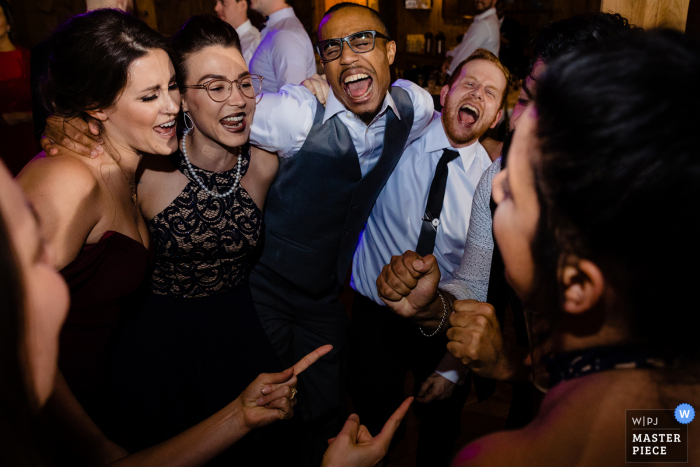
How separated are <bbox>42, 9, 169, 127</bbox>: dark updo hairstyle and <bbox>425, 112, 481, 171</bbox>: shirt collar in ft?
3.67

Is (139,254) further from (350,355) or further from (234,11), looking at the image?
(234,11)

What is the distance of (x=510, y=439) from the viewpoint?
599mm

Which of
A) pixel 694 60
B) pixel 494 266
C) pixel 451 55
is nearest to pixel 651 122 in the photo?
pixel 694 60

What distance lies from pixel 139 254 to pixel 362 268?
38.5 inches

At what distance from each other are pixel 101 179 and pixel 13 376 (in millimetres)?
1088

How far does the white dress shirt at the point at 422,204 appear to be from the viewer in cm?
188

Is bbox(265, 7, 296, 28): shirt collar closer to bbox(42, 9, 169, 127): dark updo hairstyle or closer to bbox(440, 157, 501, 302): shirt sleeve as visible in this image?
bbox(42, 9, 169, 127): dark updo hairstyle

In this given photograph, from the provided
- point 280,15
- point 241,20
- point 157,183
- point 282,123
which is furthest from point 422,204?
point 241,20

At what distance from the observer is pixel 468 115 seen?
1.96 metres

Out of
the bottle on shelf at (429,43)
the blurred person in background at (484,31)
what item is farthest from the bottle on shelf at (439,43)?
the blurred person in background at (484,31)

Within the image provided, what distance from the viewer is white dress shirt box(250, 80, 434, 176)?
5.65ft

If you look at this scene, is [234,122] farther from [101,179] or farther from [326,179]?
[101,179]

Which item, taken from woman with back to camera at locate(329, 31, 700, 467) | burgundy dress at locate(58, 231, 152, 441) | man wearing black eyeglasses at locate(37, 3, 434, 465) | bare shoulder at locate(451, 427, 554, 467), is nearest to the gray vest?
man wearing black eyeglasses at locate(37, 3, 434, 465)

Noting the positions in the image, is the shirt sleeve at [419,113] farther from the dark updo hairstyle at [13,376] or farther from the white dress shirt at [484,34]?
the white dress shirt at [484,34]
